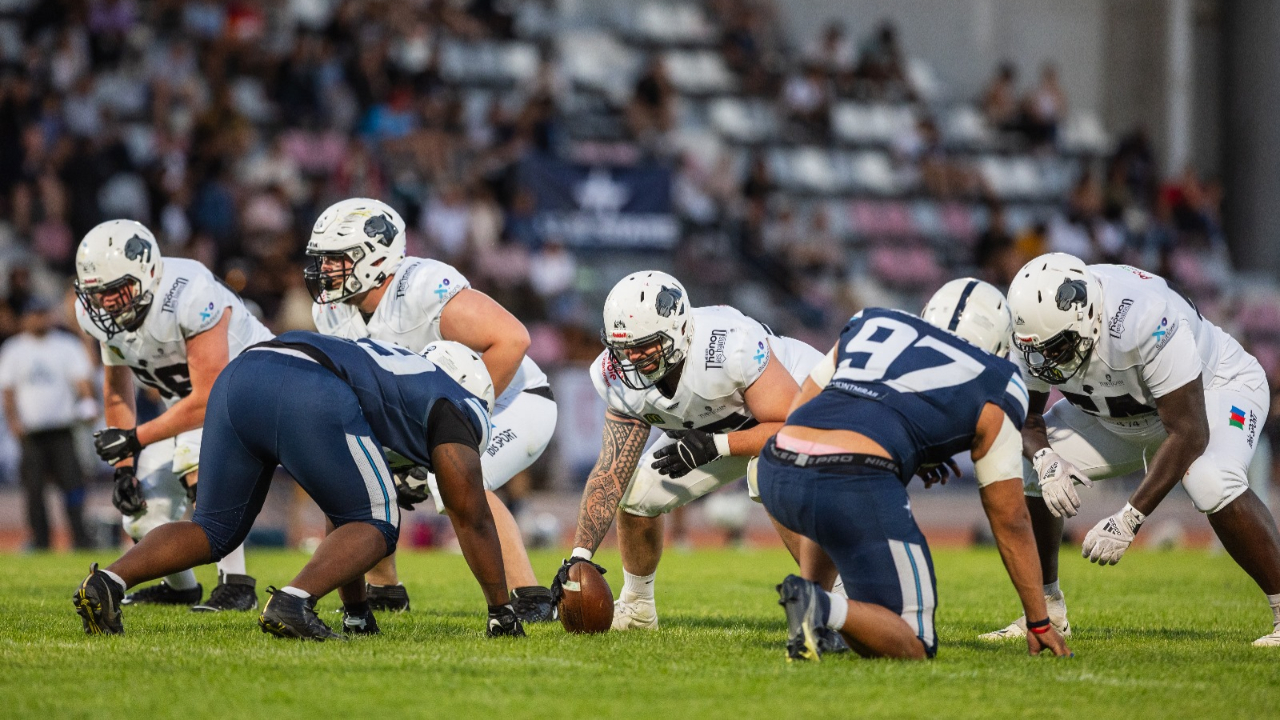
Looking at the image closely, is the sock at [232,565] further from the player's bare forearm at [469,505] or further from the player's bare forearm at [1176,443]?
the player's bare forearm at [1176,443]

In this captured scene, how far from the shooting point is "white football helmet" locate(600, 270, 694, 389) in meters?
6.03

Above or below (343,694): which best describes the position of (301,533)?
below

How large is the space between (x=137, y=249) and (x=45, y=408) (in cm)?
655

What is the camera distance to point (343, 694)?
14.4 ft

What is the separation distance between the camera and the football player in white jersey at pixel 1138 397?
19.5 ft

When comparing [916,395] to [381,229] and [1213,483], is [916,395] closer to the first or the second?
[1213,483]

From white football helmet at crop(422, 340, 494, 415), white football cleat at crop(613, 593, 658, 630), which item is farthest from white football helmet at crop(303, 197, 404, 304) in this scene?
white football cleat at crop(613, 593, 658, 630)

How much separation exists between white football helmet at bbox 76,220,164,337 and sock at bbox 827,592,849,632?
388 centimetres

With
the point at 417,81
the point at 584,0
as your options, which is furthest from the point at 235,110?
the point at 584,0

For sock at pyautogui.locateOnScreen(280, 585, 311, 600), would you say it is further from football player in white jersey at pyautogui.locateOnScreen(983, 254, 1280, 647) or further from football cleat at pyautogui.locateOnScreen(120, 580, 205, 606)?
football player in white jersey at pyautogui.locateOnScreen(983, 254, 1280, 647)

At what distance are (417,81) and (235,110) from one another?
2541 millimetres

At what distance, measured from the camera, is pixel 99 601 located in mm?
5566

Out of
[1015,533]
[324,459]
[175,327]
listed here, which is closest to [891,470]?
[1015,533]

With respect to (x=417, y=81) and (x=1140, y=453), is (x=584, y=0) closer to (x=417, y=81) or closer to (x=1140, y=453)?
(x=417, y=81)
